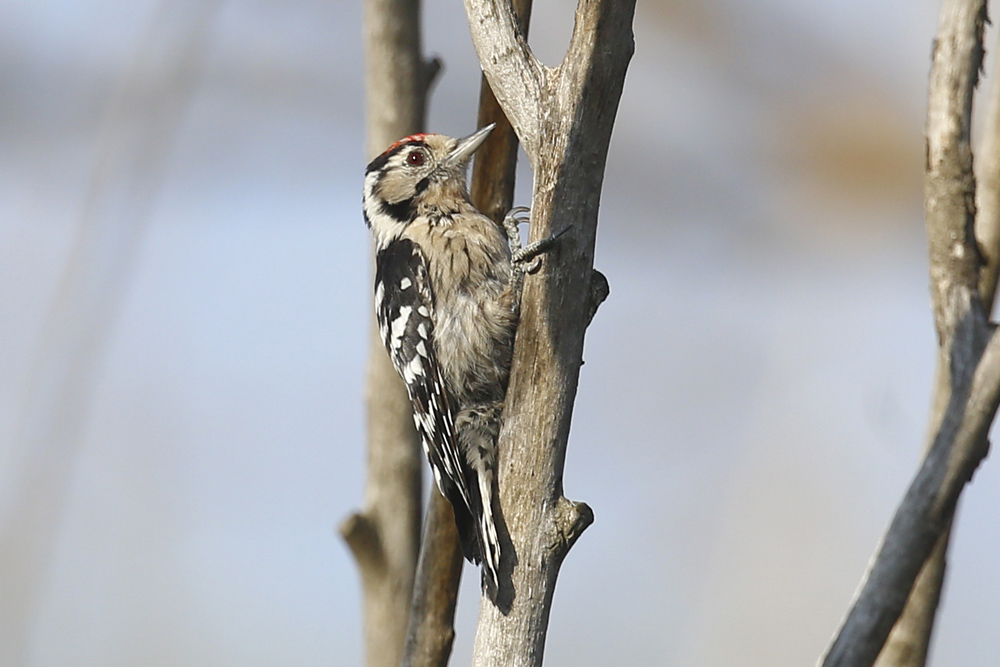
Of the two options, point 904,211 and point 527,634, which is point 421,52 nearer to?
point 527,634

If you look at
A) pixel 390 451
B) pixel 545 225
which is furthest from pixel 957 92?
pixel 390 451

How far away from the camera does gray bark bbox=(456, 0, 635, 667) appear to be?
1.62 m

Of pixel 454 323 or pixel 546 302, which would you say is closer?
pixel 546 302

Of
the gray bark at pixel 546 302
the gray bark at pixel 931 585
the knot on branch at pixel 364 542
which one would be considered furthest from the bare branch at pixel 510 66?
the knot on branch at pixel 364 542

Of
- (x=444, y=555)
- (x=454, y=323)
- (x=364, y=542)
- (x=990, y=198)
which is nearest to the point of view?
(x=990, y=198)

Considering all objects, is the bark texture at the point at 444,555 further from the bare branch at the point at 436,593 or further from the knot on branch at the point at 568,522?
the knot on branch at the point at 568,522

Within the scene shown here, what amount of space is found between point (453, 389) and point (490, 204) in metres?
0.51

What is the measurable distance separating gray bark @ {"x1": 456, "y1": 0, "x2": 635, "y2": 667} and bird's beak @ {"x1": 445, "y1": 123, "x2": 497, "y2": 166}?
655mm

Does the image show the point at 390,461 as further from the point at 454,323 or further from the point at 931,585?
the point at 931,585

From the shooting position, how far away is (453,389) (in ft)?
8.63

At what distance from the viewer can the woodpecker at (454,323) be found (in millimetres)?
2414

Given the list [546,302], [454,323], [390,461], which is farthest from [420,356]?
[546,302]

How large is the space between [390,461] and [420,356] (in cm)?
30

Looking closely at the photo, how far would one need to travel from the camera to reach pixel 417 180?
3035mm
